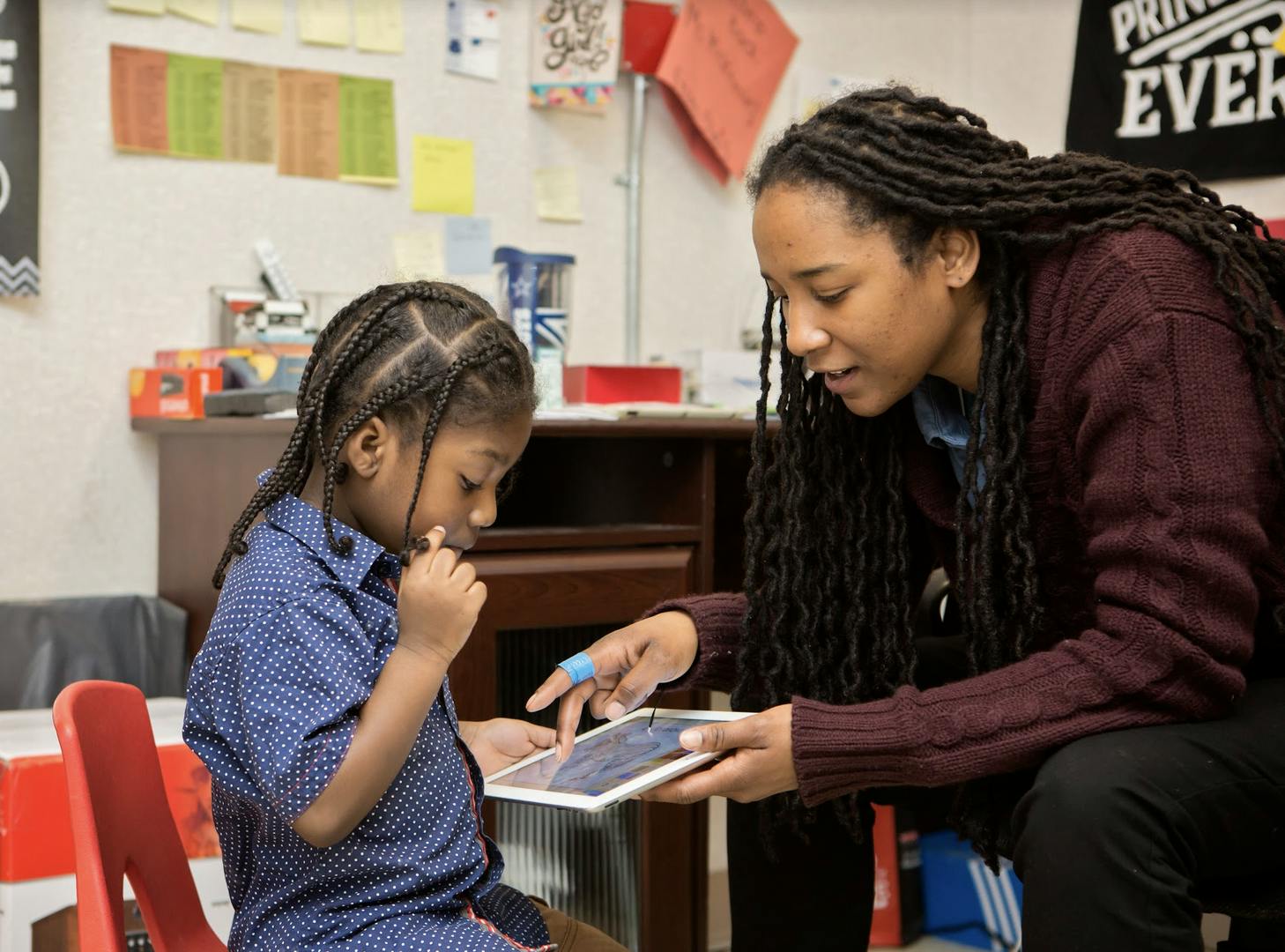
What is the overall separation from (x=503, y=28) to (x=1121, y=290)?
1320mm

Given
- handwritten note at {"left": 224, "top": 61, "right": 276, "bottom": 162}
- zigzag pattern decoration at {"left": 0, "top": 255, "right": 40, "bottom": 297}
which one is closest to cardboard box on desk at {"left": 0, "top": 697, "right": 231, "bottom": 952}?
zigzag pattern decoration at {"left": 0, "top": 255, "right": 40, "bottom": 297}

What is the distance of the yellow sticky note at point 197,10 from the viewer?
1815mm

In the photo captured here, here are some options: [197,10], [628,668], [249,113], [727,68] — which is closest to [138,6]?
[197,10]

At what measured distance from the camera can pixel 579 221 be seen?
2174 millimetres

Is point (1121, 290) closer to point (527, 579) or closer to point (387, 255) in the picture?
point (527, 579)

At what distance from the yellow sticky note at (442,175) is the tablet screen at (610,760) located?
112 cm

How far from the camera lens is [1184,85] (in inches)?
84.9

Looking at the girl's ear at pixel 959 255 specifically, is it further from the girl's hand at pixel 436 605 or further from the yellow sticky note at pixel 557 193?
the yellow sticky note at pixel 557 193

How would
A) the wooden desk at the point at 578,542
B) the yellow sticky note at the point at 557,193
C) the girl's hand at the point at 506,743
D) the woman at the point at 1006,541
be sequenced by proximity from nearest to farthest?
1. the woman at the point at 1006,541
2. the girl's hand at the point at 506,743
3. the wooden desk at the point at 578,542
4. the yellow sticky note at the point at 557,193

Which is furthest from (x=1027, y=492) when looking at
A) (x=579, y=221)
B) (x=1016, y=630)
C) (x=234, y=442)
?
(x=579, y=221)

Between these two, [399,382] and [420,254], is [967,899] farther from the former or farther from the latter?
[399,382]

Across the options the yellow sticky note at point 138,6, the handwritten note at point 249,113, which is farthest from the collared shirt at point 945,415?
the yellow sticky note at point 138,6

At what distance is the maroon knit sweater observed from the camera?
950 millimetres

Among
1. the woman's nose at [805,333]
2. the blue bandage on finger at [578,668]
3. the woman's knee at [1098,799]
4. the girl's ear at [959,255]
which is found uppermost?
the girl's ear at [959,255]
